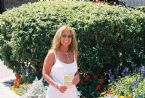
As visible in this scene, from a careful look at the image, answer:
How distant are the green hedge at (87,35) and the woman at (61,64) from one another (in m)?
2.44

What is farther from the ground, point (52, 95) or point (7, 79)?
point (52, 95)

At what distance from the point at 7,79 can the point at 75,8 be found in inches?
97.4

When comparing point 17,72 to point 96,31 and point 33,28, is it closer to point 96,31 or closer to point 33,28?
point 33,28

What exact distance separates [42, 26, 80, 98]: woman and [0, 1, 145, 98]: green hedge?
Answer: 2.44m

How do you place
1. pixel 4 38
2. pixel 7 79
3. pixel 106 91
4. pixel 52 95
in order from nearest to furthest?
pixel 52 95 → pixel 106 91 → pixel 4 38 → pixel 7 79

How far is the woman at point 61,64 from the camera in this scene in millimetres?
5734

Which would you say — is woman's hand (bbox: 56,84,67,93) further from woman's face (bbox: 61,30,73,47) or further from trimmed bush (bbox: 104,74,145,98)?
trimmed bush (bbox: 104,74,145,98)

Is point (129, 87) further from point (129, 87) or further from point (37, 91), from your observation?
point (37, 91)

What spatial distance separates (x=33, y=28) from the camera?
8664mm

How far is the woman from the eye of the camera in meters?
5.73

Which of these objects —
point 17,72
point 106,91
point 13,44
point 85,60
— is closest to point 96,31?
point 85,60

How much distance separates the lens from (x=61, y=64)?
5.79 m

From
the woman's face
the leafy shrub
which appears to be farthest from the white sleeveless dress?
the leafy shrub

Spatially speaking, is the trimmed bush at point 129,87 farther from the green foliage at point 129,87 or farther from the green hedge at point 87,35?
the green hedge at point 87,35
